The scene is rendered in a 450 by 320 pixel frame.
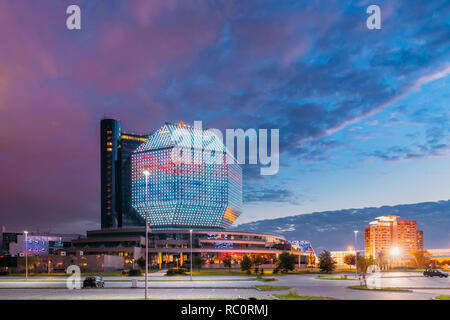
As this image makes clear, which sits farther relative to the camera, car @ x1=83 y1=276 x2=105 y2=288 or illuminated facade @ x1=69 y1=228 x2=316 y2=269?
illuminated facade @ x1=69 y1=228 x2=316 y2=269

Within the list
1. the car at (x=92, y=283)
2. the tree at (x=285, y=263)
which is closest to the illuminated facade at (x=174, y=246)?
the tree at (x=285, y=263)

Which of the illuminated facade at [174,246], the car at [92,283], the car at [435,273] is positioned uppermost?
the car at [92,283]

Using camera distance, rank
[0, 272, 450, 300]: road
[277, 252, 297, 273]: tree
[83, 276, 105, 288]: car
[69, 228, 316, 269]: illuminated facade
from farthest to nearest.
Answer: [69, 228, 316, 269]: illuminated facade → [277, 252, 297, 273]: tree → [83, 276, 105, 288]: car → [0, 272, 450, 300]: road

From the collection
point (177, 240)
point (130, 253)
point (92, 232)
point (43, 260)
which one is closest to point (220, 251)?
point (177, 240)

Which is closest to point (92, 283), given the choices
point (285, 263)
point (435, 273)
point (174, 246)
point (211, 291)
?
point (211, 291)

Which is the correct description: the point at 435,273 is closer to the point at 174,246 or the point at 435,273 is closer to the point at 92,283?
the point at 92,283

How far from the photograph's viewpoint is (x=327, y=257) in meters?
82.6

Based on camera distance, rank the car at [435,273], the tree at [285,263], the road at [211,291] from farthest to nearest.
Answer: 1. the tree at [285,263]
2. the car at [435,273]
3. the road at [211,291]

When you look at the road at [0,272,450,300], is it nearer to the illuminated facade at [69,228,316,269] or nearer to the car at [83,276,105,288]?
the car at [83,276,105,288]

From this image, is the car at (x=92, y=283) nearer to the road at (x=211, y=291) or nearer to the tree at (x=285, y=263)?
the road at (x=211, y=291)

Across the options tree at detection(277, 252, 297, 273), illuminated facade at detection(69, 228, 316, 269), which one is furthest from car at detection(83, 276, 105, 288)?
illuminated facade at detection(69, 228, 316, 269)

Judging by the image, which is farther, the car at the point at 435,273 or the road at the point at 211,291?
the car at the point at 435,273
